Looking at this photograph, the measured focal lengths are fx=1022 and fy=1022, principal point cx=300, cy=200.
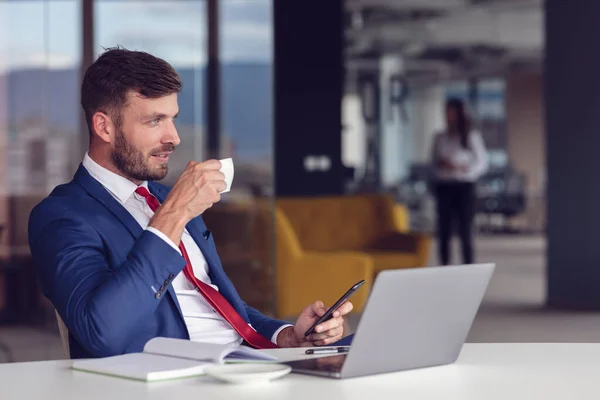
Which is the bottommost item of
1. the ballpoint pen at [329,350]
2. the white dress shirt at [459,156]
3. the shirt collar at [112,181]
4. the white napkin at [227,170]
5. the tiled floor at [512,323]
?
the tiled floor at [512,323]

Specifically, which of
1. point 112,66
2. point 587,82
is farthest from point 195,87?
point 112,66

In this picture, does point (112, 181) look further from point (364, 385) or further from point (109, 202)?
point (364, 385)

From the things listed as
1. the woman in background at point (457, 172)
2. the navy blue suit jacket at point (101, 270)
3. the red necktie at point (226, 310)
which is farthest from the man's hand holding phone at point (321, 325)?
the woman in background at point (457, 172)

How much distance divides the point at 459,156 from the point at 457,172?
16 centimetres

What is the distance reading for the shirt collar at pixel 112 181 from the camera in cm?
244

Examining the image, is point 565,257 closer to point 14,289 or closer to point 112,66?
point 14,289

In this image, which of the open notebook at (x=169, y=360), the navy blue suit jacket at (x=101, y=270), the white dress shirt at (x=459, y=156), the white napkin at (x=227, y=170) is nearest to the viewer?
the open notebook at (x=169, y=360)

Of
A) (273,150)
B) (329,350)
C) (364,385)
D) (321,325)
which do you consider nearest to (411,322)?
(364,385)

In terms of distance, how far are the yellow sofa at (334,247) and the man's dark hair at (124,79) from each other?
528 centimetres

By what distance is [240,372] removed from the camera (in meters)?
1.75

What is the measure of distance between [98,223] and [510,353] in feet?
3.08

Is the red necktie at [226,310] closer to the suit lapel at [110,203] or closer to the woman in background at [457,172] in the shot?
the suit lapel at [110,203]

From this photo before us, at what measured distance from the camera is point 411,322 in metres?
1.83

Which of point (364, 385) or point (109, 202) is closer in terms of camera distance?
point (364, 385)
